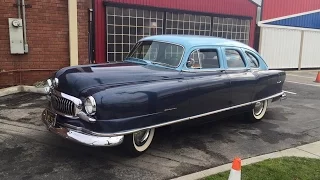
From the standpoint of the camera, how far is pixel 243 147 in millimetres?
5059

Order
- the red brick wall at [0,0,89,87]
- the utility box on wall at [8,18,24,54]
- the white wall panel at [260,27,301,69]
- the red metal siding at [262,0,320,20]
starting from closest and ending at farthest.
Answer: the utility box on wall at [8,18,24,54]
the red brick wall at [0,0,89,87]
the red metal siding at [262,0,320,20]
the white wall panel at [260,27,301,69]

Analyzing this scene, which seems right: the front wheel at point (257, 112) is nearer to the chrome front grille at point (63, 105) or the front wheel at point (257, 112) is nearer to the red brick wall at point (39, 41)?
the chrome front grille at point (63, 105)

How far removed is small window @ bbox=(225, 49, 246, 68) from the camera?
18.7 ft

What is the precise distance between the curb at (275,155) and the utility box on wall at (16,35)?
666 centimetres

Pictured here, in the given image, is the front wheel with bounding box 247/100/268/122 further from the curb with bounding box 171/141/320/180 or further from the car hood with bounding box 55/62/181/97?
the car hood with bounding box 55/62/181/97

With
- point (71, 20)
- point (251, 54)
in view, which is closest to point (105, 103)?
point (251, 54)

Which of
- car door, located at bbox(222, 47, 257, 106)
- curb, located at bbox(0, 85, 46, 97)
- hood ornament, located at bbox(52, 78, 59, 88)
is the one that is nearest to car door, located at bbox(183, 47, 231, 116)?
car door, located at bbox(222, 47, 257, 106)

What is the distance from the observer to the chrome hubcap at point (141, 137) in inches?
173

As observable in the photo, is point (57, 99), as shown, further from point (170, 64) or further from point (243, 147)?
point (243, 147)

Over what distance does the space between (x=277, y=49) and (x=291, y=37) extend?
137 cm

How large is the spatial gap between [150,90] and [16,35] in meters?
5.86

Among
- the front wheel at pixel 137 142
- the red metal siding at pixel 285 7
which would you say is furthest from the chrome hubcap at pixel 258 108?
the red metal siding at pixel 285 7

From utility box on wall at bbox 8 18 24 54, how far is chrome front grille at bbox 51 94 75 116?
487 cm

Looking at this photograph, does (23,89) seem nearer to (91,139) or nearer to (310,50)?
(91,139)
